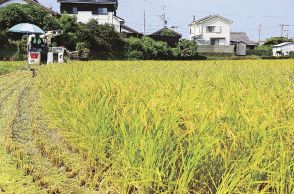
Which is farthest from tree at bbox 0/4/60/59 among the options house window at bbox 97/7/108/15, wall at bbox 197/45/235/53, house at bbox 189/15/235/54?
house at bbox 189/15/235/54

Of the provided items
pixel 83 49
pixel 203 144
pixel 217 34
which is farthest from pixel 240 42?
pixel 203 144

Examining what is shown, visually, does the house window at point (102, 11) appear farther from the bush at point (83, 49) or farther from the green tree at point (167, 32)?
the bush at point (83, 49)

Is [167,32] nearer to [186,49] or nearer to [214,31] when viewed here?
[214,31]

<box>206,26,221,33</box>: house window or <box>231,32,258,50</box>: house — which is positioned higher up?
<box>206,26,221,33</box>: house window

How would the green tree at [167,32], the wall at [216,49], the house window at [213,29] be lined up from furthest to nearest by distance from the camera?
the house window at [213,29] < the green tree at [167,32] < the wall at [216,49]

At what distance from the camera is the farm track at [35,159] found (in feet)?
12.4

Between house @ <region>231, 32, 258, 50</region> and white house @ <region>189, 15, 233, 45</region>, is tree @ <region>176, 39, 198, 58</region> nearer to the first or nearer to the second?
white house @ <region>189, 15, 233, 45</region>

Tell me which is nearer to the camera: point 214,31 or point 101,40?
point 101,40

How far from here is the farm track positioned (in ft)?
12.4

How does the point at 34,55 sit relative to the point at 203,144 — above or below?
above

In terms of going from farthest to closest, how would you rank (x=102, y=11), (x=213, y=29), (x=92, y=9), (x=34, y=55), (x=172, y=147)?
(x=213, y=29)
(x=102, y=11)
(x=92, y=9)
(x=34, y=55)
(x=172, y=147)

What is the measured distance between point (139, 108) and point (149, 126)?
0.46 meters

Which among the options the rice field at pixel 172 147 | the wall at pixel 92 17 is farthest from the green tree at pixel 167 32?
the rice field at pixel 172 147

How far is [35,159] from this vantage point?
4660 millimetres
